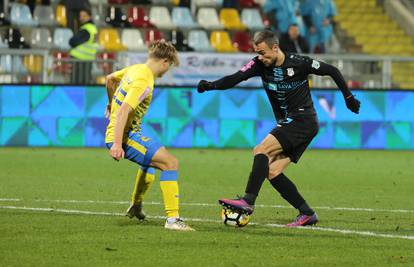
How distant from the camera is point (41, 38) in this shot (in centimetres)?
2477

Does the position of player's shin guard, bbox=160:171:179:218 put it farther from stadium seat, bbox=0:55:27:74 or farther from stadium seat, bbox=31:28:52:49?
stadium seat, bbox=31:28:52:49

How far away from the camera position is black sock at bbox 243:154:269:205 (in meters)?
10.0

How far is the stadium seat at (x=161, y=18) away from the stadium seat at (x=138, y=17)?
0.17m

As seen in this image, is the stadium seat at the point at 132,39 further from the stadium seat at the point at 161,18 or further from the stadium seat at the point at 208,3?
the stadium seat at the point at 208,3

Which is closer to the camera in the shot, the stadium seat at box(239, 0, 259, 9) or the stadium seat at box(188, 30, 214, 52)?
the stadium seat at box(188, 30, 214, 52)

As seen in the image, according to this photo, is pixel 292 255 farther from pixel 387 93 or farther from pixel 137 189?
pixel 387 93

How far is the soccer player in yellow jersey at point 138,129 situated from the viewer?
31.6 ft

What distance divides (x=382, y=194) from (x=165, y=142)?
864 cm

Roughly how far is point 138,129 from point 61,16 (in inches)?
629

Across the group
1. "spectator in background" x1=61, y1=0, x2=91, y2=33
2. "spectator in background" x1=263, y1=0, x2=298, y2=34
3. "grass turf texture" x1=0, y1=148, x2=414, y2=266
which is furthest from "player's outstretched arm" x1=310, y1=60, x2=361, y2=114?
"spectator in background" x1=263, y1=0, x2=298, y2=34

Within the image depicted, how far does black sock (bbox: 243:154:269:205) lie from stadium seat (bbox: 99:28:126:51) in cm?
1542

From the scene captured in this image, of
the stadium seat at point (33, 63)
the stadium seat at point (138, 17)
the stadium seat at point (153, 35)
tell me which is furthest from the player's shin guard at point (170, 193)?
the stadium seat at point (138, 17)

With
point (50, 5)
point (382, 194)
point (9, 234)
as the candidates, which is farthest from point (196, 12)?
point (9, 234)

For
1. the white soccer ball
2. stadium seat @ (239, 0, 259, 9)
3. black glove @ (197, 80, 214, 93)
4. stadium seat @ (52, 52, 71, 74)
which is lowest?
stadium seat @ (52, 52, 71, 74)
